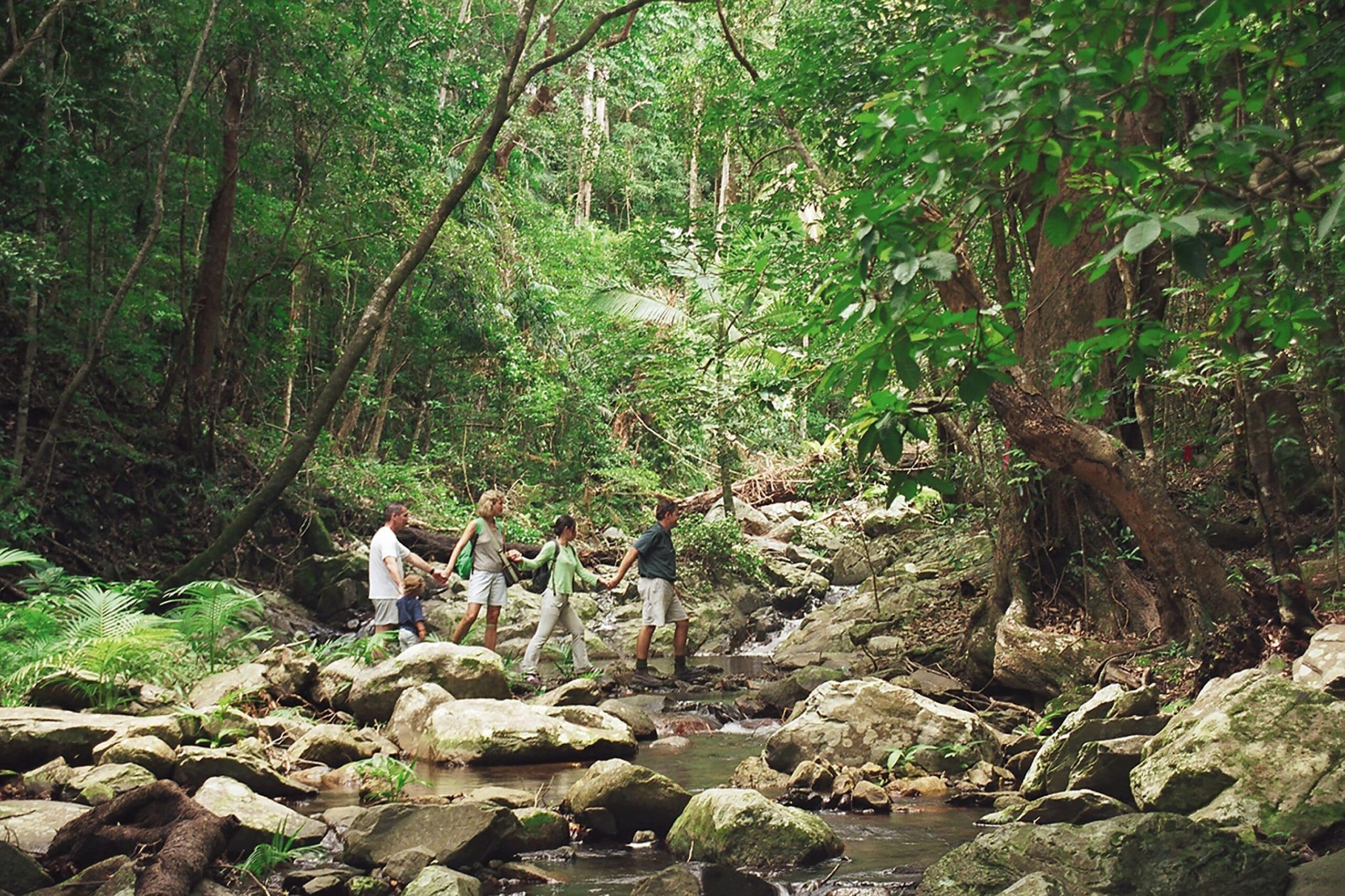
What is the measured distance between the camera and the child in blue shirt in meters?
10.1

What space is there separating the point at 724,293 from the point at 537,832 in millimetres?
8963

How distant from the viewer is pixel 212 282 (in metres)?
14.1

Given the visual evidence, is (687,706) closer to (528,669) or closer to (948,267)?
(528,669)

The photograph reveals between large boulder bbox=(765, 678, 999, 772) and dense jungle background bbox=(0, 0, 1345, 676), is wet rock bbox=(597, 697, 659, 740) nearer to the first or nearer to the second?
large boulder bbox=(765, 678, 999, 772)

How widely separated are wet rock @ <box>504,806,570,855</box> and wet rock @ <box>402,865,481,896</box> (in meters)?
0.77

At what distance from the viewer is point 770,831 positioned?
528 centimetres

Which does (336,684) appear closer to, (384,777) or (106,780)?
(384,777)

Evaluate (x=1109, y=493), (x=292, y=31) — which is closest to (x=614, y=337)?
(x=292, y=31)

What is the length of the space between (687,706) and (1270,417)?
18.2ft

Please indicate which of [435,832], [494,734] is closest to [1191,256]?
[435,832]

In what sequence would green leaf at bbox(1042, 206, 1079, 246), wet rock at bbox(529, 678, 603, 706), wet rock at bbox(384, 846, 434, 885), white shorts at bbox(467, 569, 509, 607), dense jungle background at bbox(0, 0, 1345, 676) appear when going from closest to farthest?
green leaf at bbox(1042, 206, 1079, 246) → dense jungle background at bbox(0, 0, 1345, 676) → wet rock at bbox(384, 846, 434, 885) → wet rock at bbox(529, 678, 603, 706) → white shorts at bbox(467, 569, 509, 607)

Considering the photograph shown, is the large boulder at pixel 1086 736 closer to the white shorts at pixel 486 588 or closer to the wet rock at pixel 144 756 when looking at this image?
the wet rock at pixel 144 756

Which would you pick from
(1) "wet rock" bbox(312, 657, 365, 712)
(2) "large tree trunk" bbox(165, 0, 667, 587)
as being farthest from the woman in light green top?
(2) "large tree trunk" bbox(165, 0, 667, 587)

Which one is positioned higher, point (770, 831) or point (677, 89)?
point (677, 89)
